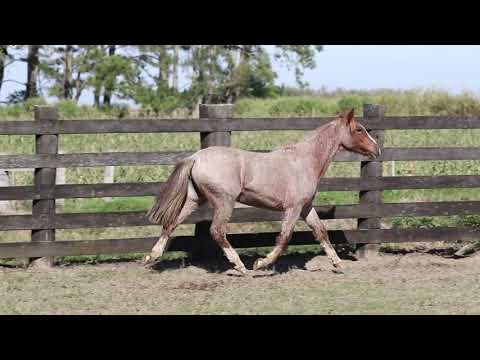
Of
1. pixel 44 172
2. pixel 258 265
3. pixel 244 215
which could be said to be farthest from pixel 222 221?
pixel 44 172

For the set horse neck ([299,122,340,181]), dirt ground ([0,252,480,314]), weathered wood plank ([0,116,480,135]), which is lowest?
dirt ground ([0,252,480,314])

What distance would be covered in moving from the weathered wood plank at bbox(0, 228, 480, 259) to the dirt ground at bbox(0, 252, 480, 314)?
0.20m

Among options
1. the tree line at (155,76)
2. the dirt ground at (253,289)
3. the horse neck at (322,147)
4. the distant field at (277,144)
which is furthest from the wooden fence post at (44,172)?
the tree line at (155,76)

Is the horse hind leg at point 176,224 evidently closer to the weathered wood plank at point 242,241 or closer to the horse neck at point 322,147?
the weathered wood plank at point 242,241

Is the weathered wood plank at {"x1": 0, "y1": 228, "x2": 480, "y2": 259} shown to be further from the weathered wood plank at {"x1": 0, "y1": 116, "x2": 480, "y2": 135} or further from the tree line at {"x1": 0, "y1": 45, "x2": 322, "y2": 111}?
the tree line at {"x1": 0, "y1": 45, "x2": 322, "y2": 111}

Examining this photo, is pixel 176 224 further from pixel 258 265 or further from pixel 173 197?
pixel 258 265

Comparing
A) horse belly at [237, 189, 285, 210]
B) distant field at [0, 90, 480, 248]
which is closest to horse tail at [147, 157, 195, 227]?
horse belly at [237, 189, 285, 210]

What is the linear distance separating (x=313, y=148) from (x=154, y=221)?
192 cm

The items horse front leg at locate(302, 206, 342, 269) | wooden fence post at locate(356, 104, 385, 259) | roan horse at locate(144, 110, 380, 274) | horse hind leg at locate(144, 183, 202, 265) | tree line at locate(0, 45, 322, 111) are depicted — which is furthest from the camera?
tree line at locate(0, 45, 322, 111)

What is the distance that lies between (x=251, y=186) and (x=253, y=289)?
114 cm

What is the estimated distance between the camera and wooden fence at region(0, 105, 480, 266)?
28.7 ft

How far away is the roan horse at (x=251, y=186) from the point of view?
8.23 meters

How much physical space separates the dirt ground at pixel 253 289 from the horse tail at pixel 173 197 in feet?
2.07

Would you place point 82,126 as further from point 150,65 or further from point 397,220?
point 150,65
